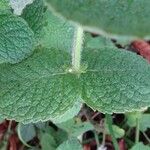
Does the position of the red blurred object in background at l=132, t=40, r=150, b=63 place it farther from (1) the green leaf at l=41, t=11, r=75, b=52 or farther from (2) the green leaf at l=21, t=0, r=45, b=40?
(2) the green leaf at l=21, t=0, r=45, b=40

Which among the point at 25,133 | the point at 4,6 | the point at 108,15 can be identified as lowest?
the point at 25,133

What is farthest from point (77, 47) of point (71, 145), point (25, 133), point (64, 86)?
point (25, 133)

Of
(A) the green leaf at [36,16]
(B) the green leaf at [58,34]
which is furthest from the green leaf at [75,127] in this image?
(A) the green leaf at [36,16]

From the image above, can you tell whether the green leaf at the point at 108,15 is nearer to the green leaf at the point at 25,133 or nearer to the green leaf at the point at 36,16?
the green leaf at the point at 36,16

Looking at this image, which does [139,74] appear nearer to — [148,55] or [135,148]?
[135,148]

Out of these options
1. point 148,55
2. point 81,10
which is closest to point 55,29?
point 148,55

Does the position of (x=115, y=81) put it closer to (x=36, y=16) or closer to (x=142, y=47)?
(x=36, y=16)

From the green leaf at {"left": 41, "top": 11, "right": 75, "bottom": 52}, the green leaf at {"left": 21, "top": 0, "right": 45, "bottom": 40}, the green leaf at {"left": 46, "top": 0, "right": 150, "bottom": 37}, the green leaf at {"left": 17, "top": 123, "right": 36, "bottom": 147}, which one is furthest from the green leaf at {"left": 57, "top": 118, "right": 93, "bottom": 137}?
the green leaf at {"left": 46, "top": 0, "right": 150, "bottom": 37}
